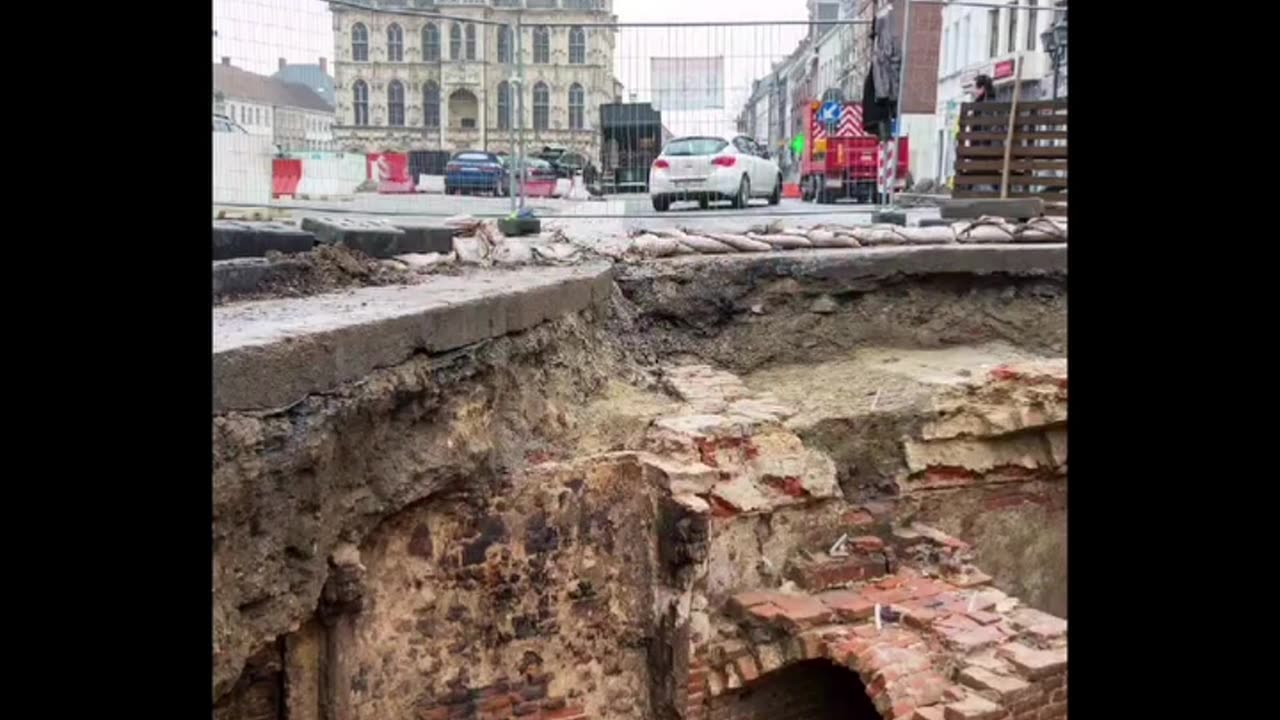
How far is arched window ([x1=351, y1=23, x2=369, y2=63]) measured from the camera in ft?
39.4

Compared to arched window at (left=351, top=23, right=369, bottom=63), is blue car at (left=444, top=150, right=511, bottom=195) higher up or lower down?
lower down

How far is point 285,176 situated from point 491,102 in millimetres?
2219

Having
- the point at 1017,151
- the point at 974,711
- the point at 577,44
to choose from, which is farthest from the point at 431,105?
the point at 974,711

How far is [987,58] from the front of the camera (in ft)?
104

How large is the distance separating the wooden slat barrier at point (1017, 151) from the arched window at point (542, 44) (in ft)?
15.8

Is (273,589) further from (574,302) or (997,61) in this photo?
(997,61)

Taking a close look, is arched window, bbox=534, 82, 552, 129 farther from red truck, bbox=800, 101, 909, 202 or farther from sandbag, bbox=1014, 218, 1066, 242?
red truck, bbox=800, 101, 909, 202

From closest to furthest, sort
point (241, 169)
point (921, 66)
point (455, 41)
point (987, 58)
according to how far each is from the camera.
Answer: point (241, 169) < point (455, 41) < point (921, 66) < point (987, 58)

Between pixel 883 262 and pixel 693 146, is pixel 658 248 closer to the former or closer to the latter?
pixel 883 262

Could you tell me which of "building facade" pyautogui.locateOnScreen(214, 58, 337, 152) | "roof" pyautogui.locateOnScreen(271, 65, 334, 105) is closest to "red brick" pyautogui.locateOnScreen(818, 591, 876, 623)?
"building facade" pyautogui.locateOnScreen(214, 58, 337, 152)

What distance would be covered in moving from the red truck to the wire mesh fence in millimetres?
3146

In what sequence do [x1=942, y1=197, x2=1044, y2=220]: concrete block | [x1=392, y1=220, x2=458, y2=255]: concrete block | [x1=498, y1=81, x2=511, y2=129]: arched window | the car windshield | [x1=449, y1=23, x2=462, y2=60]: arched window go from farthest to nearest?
the car windshield < [x1=449, y1=23, x2=462, y2=60]: arched window < [x1=498, y1=81, x2=511, y2=129]: arched window < [x1=942, y1=197, x2=1044, y2=220]: concrete block < [x1=392, y1=220, x2=458, y2=255]: concrete block

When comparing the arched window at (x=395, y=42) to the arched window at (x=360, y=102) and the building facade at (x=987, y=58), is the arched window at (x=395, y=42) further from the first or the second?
the building facade at (x=987, y=58)
